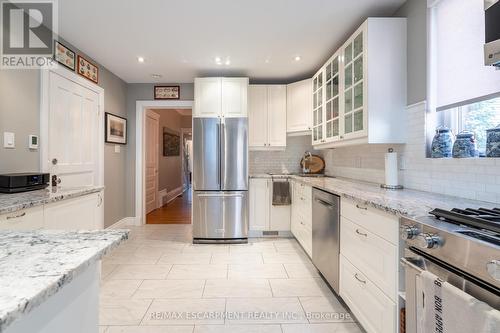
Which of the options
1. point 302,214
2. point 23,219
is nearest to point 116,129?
point 23,219

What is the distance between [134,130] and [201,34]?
239 cm

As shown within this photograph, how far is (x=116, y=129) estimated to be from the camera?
416 cm

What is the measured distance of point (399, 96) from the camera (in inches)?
89.7

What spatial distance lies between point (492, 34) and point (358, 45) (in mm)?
1297

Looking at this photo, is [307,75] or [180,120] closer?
[307,75]

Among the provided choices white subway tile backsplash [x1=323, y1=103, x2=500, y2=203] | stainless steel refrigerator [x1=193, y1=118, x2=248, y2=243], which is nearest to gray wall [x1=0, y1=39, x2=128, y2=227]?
stainless steel refrigerator [x1=193, y1=118, x2=248, y2=243]

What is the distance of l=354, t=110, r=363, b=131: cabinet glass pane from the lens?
2.38 m

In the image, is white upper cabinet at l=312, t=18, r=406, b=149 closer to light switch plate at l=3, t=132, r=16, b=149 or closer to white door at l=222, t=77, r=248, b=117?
white door at l=222, t=77, r=248, b=117

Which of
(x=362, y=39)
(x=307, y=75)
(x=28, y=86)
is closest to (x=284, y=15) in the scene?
(x=362, y=39)

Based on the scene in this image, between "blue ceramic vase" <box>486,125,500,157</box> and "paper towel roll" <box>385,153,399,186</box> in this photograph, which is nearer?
"blue ceramic vase" <box>486,125,500,157</box>

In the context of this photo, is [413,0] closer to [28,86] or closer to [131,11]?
[131,11]

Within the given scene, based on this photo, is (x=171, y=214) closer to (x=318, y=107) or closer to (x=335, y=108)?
(x=318, y=107)

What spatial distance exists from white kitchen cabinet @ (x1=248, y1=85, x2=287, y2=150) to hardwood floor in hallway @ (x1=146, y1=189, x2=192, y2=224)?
2.06m

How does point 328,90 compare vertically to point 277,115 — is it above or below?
above
